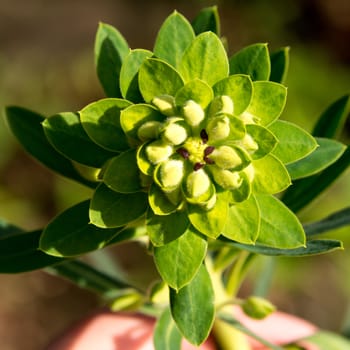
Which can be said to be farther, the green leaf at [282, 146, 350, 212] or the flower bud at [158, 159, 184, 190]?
the green leaf at [282, 146, 350, 212]

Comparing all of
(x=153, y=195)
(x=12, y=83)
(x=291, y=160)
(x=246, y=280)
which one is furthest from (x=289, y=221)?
(x=12, y=83)

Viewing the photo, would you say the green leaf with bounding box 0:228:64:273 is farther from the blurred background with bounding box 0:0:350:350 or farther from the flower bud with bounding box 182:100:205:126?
the blurred background with bounding box 0:0:350:350

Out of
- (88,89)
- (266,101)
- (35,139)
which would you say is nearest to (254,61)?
(266,101)

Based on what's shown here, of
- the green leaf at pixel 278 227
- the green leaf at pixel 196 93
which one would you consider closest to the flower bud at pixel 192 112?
the green leaf at pixel 196 93

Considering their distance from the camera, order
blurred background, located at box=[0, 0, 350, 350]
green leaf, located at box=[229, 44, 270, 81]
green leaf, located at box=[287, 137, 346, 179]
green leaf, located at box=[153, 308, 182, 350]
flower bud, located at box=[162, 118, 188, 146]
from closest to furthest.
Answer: flower bud, located at box=[162, 118, 188, 146] < green leaf, located at box=[229, 44, 270, 81] < green leaf, located at box=[287, 137, 346, 179] < green leaf, located at box=[153, 308, 182, 350] < blurred background, located at box=[0, 0, 350, 350]

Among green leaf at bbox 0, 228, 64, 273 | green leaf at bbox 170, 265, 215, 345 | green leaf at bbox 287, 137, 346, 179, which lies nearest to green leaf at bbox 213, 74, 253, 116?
green leaf at bbox 287, 137, 346, 179

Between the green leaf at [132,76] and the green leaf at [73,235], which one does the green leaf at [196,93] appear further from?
the green leaf at [73,235]
